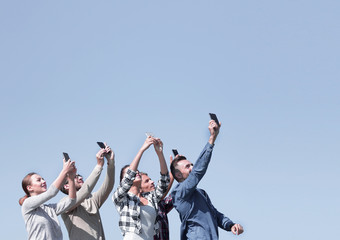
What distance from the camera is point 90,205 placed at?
8242mm

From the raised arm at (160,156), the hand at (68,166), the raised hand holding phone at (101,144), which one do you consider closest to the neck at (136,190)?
the raised arm at (160,156)

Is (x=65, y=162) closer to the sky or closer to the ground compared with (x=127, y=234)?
closer to the sky

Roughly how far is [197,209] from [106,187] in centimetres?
162

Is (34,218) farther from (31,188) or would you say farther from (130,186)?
(130,186)

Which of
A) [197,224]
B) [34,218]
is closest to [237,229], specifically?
[197,224]

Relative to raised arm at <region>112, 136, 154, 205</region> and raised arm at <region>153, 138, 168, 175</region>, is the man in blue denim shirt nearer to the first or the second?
raised arm at <region>153, 138, 168, 175</region>

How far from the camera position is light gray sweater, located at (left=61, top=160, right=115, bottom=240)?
7965mm

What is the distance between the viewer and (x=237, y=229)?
293 inches

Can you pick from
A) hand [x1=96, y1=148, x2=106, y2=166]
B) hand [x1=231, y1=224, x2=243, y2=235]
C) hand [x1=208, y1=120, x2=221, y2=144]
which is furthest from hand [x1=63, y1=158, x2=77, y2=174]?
hand [x1=231, y1=224, x2=243, y2=235]

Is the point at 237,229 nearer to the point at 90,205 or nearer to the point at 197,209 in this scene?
the point at 197,209

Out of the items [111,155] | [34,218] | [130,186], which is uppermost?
[111,155]

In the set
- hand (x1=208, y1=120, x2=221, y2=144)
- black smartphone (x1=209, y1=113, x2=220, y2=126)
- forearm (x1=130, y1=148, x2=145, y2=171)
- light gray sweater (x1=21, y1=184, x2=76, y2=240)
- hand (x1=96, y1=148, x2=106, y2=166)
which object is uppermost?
black smartphone (x1=209, y1=113, x2=220, y2=126)

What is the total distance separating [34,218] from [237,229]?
272 centimetres

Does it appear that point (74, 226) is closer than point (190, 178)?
No
